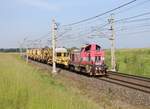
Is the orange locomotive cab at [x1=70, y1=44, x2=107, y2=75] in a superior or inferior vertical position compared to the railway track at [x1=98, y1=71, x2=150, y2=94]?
superior

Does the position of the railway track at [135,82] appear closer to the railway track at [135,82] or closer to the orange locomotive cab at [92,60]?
the railway track at [135,82]

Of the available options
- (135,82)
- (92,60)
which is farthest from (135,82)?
(92,60)

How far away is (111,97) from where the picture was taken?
18.1 meters

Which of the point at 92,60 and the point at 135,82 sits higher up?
the point at 92,60

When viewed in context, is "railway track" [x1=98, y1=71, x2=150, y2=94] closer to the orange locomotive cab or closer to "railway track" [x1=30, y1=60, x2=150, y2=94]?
"railway track" [x1=30, y1=60, x2=150, y2=94]

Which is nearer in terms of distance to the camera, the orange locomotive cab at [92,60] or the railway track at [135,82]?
the railway track at [135,82]

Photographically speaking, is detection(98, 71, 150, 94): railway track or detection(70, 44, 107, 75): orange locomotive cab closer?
detection(98, 71, 150, 94): railway track

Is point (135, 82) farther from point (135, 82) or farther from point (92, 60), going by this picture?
point (92, 60)

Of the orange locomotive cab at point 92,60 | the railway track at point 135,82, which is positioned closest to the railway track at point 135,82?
the railway track at point 135,82

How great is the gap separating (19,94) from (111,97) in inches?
274

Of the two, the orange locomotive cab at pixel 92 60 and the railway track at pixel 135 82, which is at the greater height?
the orange locomotive cab at pixel 92 60

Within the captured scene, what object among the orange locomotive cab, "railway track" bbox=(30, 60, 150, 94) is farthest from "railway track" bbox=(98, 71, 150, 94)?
the orange locomotive cab

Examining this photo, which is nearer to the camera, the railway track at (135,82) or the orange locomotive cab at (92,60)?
the railway track at (135,82)

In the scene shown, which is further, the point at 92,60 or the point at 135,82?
the point at 92,60
